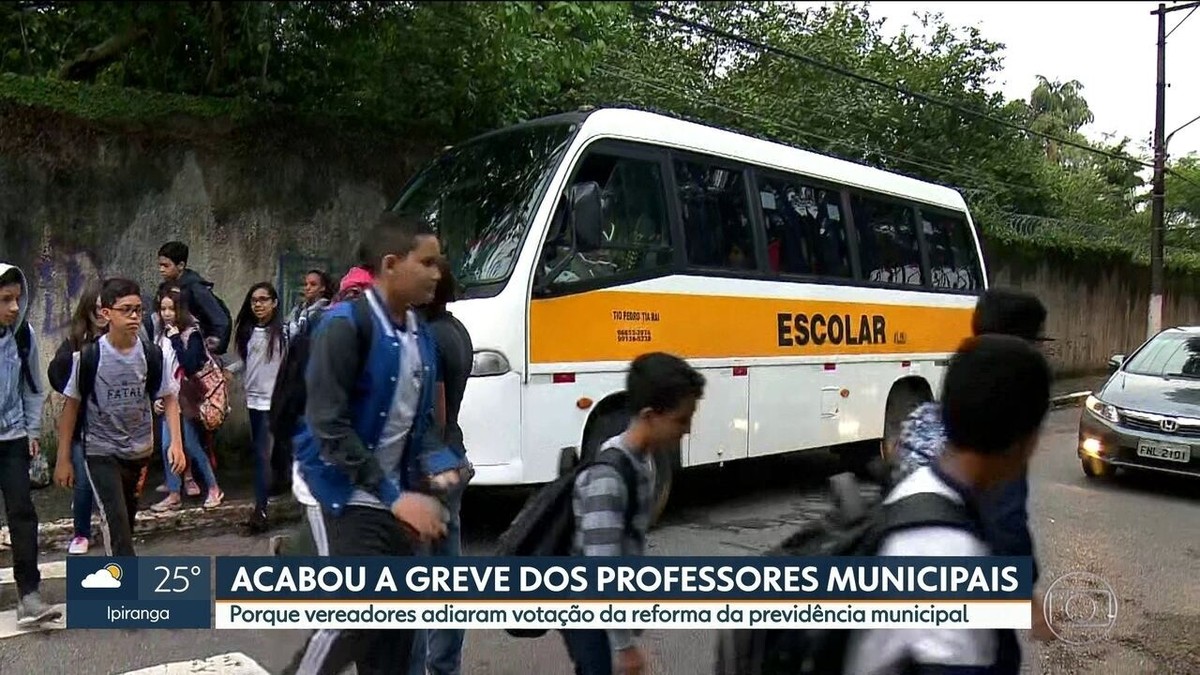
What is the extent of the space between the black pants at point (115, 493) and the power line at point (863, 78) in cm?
345

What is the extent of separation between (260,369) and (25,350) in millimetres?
2029

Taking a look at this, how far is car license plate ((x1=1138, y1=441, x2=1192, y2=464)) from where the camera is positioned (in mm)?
7621

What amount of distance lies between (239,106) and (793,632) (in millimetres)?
7357

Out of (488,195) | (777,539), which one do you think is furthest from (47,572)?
(777,539)

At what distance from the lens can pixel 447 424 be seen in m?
3.75

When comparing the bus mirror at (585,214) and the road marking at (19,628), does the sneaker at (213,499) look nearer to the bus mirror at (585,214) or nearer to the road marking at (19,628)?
the road marking at (19,628)

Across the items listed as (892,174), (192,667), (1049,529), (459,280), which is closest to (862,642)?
(192,667)

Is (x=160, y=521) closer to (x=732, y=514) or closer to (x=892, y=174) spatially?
(x=732, y=514)

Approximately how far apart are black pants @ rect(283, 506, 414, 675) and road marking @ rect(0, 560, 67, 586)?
3.22m

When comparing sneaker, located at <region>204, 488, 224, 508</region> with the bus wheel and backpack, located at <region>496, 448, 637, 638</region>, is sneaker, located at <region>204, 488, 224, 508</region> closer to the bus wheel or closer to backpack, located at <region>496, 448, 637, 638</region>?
backpack, located at <region>496, 448, 637, 638</region>

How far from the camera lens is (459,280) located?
565 centimetres

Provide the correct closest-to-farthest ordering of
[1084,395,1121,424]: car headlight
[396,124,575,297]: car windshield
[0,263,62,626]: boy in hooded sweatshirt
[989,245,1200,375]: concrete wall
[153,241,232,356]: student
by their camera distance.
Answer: [0,263,62,626]: boy in hooded sweatshirt → [396,124,575,297]: car windshield → [153,241,232,356]: student → [1084,395,1121,424]: car headlight → [989,245,1200,375]: concrete wall

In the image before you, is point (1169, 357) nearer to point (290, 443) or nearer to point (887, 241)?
point (887, 241)

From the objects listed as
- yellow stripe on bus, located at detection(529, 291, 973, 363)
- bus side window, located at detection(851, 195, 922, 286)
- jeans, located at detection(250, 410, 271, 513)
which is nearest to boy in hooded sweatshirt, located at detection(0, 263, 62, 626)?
jeans, located at detection(250, 410, 271, 513)
